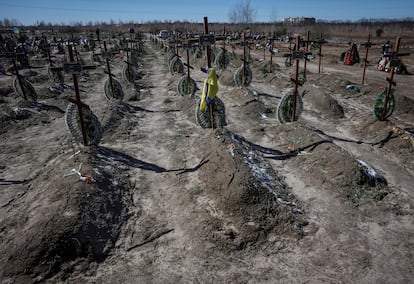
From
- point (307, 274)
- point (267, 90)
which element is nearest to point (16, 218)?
point (307, 274)

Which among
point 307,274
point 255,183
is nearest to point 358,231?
point 307,274

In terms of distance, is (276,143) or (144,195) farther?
(276,143)

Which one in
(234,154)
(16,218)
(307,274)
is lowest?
(307,274)

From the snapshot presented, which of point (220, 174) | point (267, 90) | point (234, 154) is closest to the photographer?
point (220, 174)

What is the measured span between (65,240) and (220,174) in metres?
3.80

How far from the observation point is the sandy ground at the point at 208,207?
519cm

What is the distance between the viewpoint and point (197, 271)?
16.9 ft

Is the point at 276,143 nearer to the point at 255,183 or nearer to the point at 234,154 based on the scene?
the point at 234,154

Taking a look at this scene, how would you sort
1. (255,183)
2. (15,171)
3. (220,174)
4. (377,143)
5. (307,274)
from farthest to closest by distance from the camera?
1. (377,143)
2. (15,171)
3. (220,174)
4. (255,183)
5. (307,274)

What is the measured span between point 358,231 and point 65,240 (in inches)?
238

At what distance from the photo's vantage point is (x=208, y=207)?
6.74 metres

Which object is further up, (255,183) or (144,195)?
(255,183)

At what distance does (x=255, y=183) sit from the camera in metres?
6.87

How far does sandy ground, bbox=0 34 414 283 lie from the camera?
5.19m
